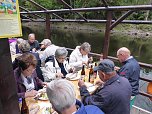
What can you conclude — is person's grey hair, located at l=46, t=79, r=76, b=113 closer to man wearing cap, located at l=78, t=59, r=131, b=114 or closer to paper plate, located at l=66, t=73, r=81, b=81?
man wearing cap, located at l=78, t=59, r=131, b=114

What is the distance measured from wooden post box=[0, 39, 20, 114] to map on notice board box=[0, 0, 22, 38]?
5 cm

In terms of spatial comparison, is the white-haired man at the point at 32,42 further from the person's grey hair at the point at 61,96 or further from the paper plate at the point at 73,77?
the person's grey hair at the point at 61,96

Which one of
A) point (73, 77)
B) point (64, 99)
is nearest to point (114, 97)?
point (64, 99)

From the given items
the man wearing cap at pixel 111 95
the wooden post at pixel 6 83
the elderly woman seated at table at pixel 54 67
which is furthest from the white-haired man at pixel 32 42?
the wooden post at pixel 6 83

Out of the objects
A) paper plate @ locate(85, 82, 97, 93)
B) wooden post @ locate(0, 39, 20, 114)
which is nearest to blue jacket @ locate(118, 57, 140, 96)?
paper plate @ locate(85, 82, 97, 93)

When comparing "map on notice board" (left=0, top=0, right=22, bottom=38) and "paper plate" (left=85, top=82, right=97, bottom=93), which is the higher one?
"map on notice board" (left=0, top=0, right=22, bottom=38)

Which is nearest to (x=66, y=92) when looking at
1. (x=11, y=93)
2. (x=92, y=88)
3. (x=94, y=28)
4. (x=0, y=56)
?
(x=11, y=93)

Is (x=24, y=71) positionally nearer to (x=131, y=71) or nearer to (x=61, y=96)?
(x=61, y=96)

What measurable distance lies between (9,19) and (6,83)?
376 mm

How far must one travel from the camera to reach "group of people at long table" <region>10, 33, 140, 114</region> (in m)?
1.28

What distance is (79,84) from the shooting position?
2406 mm

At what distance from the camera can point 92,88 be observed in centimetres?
258

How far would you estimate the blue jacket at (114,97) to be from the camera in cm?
196

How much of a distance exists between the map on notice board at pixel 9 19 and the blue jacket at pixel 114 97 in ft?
4.25
